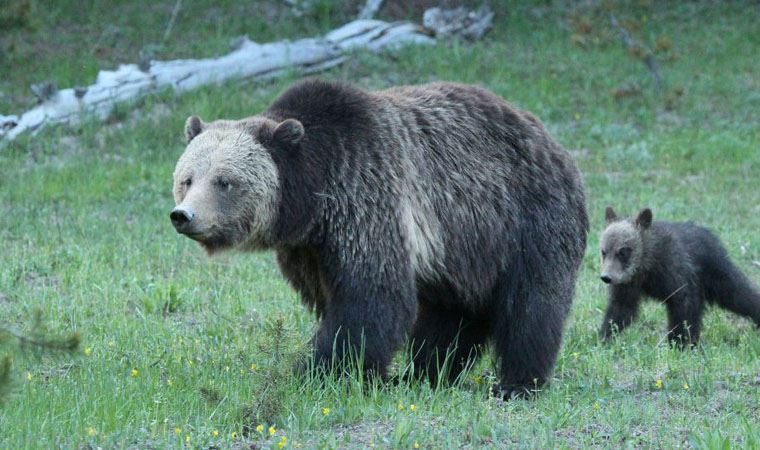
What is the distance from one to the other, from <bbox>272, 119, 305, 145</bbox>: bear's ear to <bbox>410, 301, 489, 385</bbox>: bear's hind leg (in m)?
1.63

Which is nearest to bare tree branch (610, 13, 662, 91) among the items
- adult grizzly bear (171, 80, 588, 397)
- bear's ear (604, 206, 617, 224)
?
bear's ear (604, 206, 617, 224)

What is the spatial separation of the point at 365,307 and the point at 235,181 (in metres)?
1.04

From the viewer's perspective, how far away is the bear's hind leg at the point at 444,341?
25.7ft

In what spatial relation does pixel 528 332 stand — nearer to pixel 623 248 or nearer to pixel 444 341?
pixel 444 341

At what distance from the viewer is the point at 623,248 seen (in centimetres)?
998

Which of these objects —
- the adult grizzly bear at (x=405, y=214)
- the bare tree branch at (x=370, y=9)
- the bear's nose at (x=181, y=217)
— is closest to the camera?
the bear's nose at (x=181, y=217)

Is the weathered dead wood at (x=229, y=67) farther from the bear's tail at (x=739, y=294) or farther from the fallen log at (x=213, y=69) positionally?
the bear's tail at (x=739, y=294)

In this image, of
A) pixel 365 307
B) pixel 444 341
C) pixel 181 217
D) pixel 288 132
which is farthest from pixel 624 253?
pixel 181 217

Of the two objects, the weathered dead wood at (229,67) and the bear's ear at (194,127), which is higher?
the bear's ear at (194,127)

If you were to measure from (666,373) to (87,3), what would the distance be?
17.2 meters

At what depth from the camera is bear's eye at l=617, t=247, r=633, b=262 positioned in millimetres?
9953

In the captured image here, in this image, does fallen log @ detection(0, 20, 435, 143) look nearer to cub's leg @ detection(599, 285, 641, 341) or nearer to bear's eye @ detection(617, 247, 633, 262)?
bear's eye @ detection(617, 247, 633, 262)

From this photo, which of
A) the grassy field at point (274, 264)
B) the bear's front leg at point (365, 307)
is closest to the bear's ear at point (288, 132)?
the bear's front leg at point (365, 307)

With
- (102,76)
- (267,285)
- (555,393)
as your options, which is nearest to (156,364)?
(555,393)
